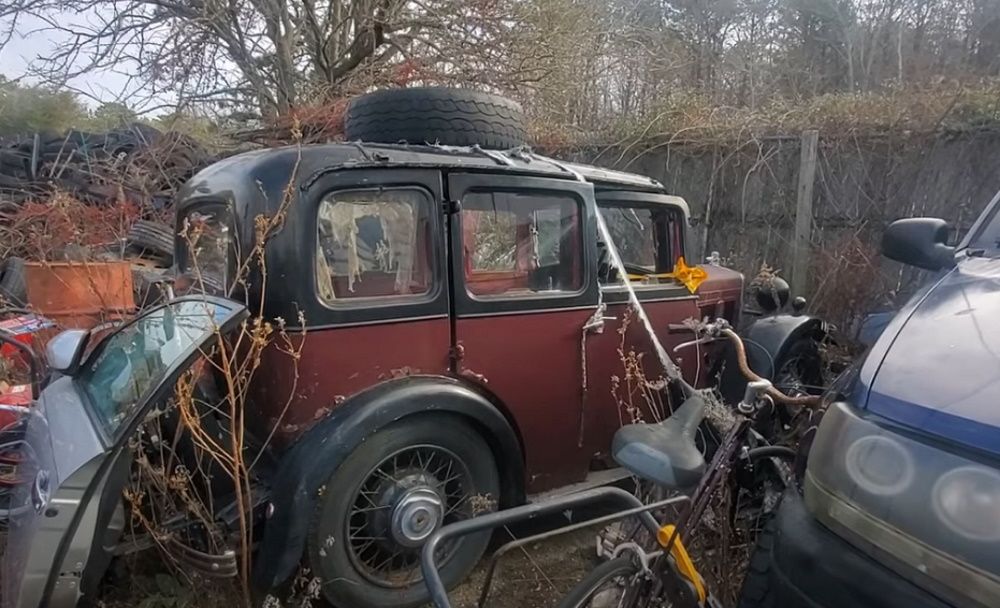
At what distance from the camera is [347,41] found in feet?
38.6

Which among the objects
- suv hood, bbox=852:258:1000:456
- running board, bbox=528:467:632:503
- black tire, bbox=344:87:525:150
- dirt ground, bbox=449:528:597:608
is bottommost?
dirt ground, bbox=449:528:597:608

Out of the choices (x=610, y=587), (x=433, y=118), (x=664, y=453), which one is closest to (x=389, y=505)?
(x=610, y=587)

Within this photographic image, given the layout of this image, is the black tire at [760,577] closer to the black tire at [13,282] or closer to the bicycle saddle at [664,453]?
the bicycle saddle at [664,453]

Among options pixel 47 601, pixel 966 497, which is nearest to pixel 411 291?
pixel 47 601

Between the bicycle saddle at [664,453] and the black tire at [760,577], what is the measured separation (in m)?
0.29

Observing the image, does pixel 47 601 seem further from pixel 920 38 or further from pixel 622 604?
pixel 920 38

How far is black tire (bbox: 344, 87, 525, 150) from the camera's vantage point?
348cm

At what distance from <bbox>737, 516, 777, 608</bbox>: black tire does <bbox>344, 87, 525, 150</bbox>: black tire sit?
2464 mm

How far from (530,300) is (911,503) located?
2002 millimetres

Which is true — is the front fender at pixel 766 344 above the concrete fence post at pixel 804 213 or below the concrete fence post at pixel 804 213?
below

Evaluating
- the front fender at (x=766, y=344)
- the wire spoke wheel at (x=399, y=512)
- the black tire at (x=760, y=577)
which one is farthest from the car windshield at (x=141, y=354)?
the front fender at (x=766, y=344)

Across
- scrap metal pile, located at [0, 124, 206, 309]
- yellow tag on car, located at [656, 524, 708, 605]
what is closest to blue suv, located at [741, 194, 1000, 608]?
yellow tag on car, located at [656, 524, 708, 605]

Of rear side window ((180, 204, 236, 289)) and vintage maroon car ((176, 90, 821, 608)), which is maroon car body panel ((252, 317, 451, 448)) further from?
rear side window ((180, 204, 236, 289))

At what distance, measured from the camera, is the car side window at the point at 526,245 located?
10.6ft
